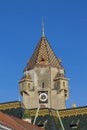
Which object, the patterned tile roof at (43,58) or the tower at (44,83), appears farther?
the patterned tile roof at (43,58)

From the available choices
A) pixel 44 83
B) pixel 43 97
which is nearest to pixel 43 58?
pixel 44 83

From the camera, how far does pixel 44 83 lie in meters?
98.9

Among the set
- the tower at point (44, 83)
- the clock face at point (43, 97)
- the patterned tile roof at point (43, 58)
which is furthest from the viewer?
the patterned tile roof at point (43, 58)

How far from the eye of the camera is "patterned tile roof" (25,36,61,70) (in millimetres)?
99562

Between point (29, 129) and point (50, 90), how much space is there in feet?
121

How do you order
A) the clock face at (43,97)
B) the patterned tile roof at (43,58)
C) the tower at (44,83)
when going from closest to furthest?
the clock face at (43,97)
the tower at (44,83)
the patterned tile roof at (43,58)

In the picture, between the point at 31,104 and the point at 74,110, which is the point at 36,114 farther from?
the point at 31,104

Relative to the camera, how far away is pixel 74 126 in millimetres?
76812

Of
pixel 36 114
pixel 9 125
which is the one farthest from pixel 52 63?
pixel 9 125

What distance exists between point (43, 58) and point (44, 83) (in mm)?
4502

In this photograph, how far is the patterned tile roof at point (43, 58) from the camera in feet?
327

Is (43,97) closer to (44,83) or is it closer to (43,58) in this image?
(44,83)

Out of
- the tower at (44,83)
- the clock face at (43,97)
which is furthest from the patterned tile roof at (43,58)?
the clock face at (43,97)

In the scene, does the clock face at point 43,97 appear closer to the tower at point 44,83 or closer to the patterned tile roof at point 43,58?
the tower at point 44,83
